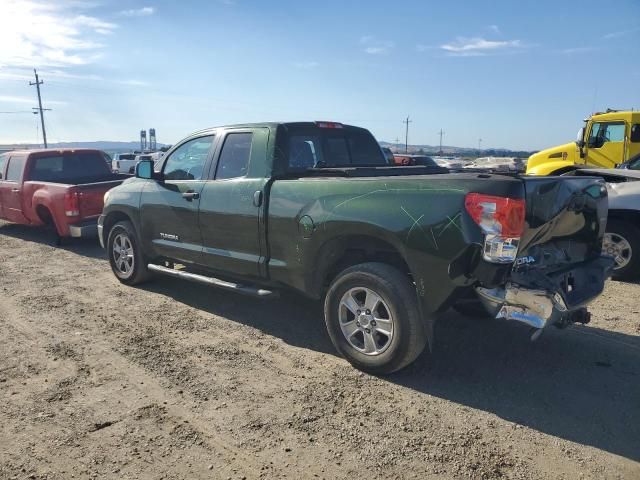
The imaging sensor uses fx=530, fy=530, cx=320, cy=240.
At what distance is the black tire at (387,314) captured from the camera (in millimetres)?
3770

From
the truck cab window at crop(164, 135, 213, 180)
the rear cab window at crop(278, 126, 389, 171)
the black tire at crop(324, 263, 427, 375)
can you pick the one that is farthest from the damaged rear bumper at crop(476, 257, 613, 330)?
the truck cab window at crop(164, 135, 213, 180)

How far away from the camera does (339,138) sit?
221 inches

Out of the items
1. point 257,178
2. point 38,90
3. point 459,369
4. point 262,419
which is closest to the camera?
point 262,419

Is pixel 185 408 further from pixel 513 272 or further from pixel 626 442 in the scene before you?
pixel 626 442

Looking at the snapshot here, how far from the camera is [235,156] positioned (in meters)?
5.25

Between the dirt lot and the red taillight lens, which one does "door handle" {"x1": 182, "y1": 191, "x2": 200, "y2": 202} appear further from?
the red taillight lens

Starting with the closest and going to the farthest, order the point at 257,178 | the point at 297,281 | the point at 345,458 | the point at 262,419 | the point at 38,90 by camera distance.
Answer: the point at 345,458 → the point at 262,419 → the point at 297,281 → the point at 257,178 → the point at 38,90

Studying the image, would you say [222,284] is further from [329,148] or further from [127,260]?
[127,260]

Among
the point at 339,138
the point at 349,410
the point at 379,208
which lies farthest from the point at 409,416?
the point at 339,138

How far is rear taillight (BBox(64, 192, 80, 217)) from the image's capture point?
8.85 metres

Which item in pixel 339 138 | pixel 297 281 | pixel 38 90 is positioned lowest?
pixel 297 281

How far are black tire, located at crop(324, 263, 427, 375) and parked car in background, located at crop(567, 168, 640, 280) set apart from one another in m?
4.09

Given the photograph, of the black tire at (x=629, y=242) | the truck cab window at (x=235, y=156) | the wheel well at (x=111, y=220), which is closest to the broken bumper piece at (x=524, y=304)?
the truck cab window at (x=235, y=156)

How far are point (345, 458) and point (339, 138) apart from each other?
3505 millimetres
